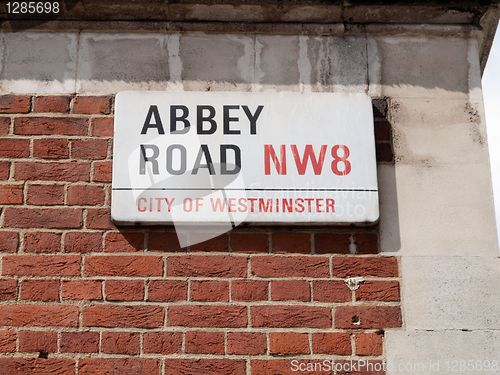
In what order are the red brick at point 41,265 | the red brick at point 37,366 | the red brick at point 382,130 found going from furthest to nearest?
the red brick at point 382,130 < the red brick at point 41,265 < the red brick at point 37,366

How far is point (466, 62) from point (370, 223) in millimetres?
954

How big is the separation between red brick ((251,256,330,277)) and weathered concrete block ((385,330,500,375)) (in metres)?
0.38

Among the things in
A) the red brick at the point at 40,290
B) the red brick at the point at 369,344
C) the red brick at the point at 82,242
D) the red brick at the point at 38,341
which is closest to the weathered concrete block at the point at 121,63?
the red brick at the point at 82,242

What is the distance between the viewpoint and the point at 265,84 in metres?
2.36

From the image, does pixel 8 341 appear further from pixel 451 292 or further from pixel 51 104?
pixel 451 292

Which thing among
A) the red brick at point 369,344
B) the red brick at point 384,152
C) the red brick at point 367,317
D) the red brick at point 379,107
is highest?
the red brick at point 379,107

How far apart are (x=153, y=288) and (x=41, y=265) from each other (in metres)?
0.48

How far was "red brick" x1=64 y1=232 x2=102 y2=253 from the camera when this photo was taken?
2125 mm

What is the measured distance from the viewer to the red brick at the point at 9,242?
2.12 meters

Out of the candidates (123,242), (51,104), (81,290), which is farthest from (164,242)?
(51,104)

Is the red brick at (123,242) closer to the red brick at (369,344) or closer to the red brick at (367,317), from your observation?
the red brick at (367,317)

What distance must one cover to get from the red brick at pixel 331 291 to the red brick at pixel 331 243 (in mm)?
131

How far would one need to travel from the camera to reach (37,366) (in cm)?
200

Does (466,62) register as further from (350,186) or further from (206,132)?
(206,132)
